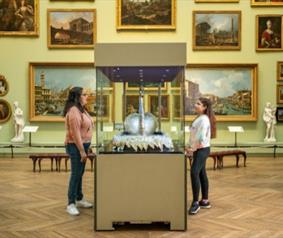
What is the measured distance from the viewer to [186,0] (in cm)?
1714

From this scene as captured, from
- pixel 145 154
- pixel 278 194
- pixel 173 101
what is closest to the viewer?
pixel 145 154

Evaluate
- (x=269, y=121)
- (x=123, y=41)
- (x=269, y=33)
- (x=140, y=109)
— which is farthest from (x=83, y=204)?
(x=269, y=33)

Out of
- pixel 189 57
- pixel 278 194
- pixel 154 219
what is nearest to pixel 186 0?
pixel 189 57

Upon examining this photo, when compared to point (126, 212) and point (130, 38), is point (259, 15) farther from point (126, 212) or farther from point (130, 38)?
point (126, 212)

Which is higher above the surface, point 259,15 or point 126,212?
point 259,15

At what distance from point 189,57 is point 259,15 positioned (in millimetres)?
2982

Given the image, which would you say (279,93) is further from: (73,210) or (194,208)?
(73,210)

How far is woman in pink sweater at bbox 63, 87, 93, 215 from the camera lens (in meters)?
6.92

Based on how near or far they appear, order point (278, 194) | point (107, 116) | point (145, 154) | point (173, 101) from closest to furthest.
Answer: point (145, 154) → point (107, 116) → point (173, 101) → point (278, 194)

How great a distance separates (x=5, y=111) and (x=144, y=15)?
624cm

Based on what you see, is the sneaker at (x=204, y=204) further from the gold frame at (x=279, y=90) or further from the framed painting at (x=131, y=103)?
the gold frame at (x=279, y=90)

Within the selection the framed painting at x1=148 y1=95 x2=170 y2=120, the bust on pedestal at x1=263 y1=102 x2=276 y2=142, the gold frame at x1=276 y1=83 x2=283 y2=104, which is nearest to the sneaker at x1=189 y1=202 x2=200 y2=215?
the framed painting at x1=148 y1=95 x2=170 y2=120

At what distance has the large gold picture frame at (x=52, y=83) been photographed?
17.1m

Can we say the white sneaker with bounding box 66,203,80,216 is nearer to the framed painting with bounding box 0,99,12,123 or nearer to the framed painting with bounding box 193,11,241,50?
the framed painting with bounding box 0,99,12,123
